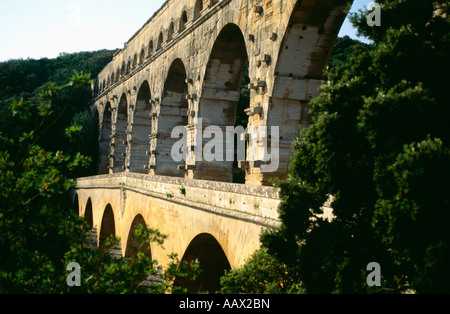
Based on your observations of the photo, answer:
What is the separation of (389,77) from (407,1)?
876 millimetres

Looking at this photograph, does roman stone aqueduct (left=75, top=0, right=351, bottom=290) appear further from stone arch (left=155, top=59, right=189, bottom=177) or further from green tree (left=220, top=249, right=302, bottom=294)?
green tree (left=220, top=249, right=302, bottom=294)

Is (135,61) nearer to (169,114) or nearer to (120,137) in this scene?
(120,137)

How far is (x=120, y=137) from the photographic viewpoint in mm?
29359

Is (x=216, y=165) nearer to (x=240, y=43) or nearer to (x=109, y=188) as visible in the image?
(x=240, y=43)

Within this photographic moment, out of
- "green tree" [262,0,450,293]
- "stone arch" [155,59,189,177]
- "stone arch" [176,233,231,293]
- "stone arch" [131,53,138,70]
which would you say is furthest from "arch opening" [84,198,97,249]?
"green tree" [262,0,450,293]

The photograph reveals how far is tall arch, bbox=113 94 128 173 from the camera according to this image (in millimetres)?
28891

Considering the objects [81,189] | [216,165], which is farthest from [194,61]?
[81,189]

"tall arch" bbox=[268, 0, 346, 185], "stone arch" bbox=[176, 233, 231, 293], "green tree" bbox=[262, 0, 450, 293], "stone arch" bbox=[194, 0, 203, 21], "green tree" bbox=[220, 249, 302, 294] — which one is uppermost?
"stone arch" bbox=[194, 0, 203, 21]

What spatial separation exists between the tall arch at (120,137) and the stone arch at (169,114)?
30.6 feet

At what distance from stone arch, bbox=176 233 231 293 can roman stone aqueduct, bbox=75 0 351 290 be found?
3 cm

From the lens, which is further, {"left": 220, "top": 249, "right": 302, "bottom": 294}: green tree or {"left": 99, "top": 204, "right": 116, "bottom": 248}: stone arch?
{"left": 99, "top": 204, "right": 116, "bottom": 248}: stone arch

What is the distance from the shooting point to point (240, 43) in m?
14.2

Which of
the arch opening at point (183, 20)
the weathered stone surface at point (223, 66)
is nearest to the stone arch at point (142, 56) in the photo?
the weathered stone surface at point (223, 66)

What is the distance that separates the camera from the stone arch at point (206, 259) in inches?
429
